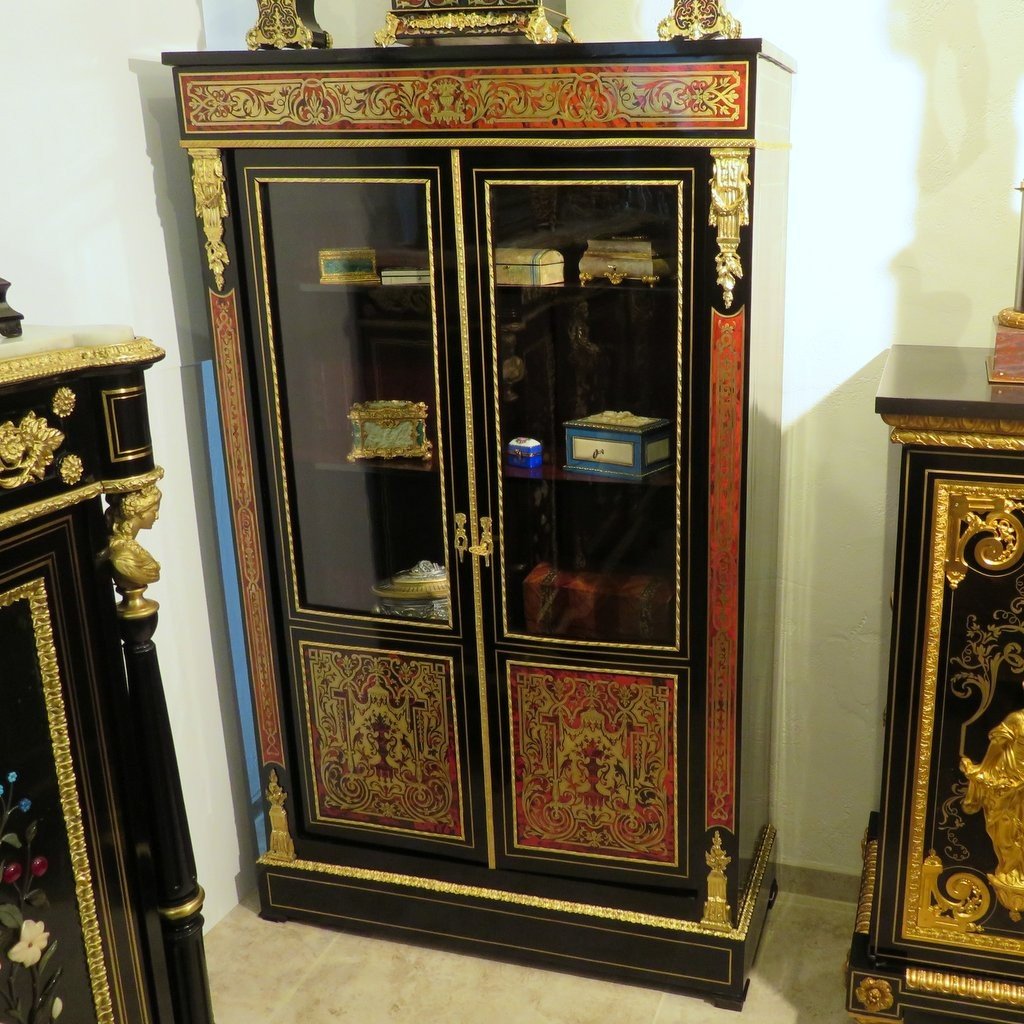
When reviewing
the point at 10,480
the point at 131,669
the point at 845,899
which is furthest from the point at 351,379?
the point at 845,899

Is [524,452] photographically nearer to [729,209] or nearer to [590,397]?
[590,397]

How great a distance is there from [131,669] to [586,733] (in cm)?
112

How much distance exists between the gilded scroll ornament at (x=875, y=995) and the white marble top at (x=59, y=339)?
5.77ft

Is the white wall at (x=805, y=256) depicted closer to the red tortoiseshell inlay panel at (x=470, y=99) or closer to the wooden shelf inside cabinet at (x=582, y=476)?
the red tortoiseshell inlay panel at (x=470, y=99)

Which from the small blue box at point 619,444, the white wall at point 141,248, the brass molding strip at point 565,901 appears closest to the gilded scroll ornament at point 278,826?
the brass molding strip at point 565,901

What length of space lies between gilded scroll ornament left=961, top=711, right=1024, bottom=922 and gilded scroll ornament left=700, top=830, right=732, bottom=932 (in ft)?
1.77

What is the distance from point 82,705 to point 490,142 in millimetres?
1262

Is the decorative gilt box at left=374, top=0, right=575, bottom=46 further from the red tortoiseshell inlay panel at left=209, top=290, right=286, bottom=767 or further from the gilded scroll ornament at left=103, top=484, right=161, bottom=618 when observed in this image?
the gilded scroll ornament at left=103, top=484, right=161, bottom=618

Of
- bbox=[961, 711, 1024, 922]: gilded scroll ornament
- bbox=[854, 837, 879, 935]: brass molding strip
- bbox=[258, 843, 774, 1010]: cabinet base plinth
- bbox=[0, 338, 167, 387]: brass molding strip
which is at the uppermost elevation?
bbox=[0, 338, 167, 387]: brass molding strip

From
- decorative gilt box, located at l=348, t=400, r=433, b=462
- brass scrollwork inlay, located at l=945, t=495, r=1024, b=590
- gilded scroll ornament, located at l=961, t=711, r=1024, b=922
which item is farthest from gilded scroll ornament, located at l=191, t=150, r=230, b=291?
gilded scroll ornament, located at l=961, t=711, r=1024, b=922

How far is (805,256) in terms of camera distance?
2.48 metres

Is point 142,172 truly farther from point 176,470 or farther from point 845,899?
point 845,899

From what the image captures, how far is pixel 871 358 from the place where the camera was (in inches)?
98.3

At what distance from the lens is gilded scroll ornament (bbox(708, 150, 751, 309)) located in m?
2.04
